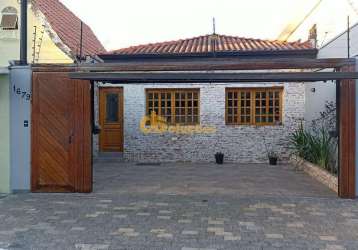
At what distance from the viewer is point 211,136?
42.7ft

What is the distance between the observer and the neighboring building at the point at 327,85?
8516 millimetres

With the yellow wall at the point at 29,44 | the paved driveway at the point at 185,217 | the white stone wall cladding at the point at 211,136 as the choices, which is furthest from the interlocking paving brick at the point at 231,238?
the yellow wall at the point at 29,44

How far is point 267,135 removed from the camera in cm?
1287

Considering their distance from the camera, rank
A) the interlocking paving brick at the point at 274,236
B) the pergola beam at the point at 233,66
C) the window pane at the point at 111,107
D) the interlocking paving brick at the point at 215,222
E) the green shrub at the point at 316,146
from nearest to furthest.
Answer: the interlocking paving brick at the point at 274,236
the interlocking paving brick at the point at 215,222
the pergola beam at the point at 233,66
the green shrub at the point at 316,146
the window pane at the point at 111,107

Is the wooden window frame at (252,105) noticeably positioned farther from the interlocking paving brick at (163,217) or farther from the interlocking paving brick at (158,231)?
the interlocking paving brick at (158,231)

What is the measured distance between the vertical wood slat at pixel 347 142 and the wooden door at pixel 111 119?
7855 millimetres

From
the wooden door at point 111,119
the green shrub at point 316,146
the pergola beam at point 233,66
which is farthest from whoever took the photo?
the wooden door at point 111,119

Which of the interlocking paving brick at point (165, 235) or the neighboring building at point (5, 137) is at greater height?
the neighboring building at point (5, 137)

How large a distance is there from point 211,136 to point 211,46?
298cm

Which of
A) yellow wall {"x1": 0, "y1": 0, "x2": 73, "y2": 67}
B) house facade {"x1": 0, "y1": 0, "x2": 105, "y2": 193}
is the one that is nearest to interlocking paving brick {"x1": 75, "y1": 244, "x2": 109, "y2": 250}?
house facade {"x1": 0, "y1": 0, "x2": 105, "y2": 193}

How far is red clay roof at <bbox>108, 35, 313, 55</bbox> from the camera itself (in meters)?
12.6

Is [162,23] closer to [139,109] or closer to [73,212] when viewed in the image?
[139,109]

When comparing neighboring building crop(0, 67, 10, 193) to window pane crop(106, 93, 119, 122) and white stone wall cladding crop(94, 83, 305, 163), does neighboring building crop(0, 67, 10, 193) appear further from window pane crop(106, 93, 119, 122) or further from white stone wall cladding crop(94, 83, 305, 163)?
window pane crop(106, 93, 119, 122)

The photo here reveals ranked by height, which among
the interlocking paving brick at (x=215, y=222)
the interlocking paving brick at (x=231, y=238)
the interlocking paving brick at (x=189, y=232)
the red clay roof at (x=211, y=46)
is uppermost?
the red clay roof at (x=211, y=46)
